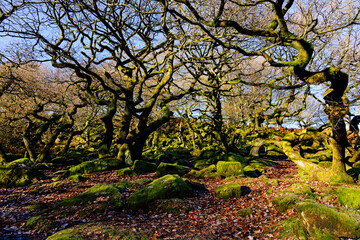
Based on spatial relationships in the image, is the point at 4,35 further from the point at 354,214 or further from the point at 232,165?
the point at 354,214

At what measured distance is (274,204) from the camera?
582cm

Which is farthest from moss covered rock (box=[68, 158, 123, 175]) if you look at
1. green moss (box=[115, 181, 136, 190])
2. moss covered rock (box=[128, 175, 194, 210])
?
moss covered rock (box=[128, 175, 194, 210])

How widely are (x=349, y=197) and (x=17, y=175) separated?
11.9m

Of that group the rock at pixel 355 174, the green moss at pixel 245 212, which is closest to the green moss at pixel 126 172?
the green moss at pixel 245 212

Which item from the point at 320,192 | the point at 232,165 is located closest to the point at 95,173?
the point at 232,165

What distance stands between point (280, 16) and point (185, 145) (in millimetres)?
15875

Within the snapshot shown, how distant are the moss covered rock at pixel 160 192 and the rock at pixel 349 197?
4343 mm

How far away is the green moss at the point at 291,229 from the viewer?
4.11 m

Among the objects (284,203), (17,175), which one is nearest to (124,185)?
(17,175)

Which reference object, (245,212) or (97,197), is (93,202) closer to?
(97,197)

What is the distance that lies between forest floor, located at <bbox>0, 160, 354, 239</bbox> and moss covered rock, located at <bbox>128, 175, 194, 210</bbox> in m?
0.28

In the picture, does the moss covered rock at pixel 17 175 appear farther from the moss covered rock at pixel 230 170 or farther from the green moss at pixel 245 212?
the green moss at pixel 245 212

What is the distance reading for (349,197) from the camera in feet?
17.6

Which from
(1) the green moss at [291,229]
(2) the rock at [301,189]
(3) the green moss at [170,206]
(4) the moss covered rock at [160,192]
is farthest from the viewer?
(2) the rock at [301,189]
